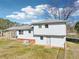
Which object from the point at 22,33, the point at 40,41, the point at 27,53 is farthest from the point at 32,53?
the point at 22,33

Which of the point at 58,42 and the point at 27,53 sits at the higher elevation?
the point at 58,42


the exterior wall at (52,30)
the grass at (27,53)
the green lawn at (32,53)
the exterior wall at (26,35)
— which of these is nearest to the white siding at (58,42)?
the exterior wall at (52,30)

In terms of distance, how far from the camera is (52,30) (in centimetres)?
2836

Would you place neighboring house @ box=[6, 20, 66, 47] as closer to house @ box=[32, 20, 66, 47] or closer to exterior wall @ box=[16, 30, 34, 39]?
house @ box=[32, 20, 66, 47]

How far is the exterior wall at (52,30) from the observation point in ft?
89.9

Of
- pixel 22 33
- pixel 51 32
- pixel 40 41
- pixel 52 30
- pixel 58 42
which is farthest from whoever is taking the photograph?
pixel 22 33

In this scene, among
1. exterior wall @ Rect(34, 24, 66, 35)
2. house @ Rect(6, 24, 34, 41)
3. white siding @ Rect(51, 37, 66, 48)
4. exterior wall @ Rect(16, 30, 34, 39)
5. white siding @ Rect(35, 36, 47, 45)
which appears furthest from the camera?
house @ Rect(6, 24, 34, 41)

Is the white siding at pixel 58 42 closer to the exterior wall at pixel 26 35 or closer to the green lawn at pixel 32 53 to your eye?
the green lawn at pixel 32 53

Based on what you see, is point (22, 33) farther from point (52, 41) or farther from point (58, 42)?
point (58, 42)

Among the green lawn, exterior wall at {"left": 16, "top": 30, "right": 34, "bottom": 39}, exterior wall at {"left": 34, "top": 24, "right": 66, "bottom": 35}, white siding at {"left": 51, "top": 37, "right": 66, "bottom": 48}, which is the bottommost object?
the green lawn

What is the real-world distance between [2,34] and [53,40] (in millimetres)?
21778

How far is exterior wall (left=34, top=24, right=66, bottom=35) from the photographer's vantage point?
89.9 ft

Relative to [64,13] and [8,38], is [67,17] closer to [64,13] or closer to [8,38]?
[64,13]

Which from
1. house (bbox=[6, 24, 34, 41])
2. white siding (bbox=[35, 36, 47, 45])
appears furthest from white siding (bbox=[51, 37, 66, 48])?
house (bbox=[6, 24, 34, 41])
